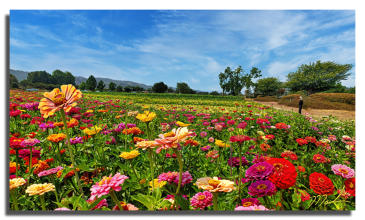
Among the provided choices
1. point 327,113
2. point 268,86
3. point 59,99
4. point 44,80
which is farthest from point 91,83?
point 327,113

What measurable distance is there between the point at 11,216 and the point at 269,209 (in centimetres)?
165

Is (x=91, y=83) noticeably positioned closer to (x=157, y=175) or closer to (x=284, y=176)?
(x=157, y=175)

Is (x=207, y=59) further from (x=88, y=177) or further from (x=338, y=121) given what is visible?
(x=338, y=121)

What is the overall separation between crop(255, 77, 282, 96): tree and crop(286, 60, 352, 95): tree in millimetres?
117

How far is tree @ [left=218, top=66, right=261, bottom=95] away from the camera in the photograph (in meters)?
1.70

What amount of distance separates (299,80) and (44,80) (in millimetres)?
2366

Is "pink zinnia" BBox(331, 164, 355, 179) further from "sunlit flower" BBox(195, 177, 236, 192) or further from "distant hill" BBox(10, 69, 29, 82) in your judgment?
"distant hill" BBox(10, 69, 29, 82)

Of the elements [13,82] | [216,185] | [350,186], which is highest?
[13,82]

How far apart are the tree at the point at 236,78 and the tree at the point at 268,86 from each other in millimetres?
124

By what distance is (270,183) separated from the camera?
2.49 ft

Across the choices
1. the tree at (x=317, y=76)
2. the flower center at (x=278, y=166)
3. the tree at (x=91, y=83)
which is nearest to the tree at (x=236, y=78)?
the tree at (x=317, y=76)

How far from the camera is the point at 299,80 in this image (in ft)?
5.67

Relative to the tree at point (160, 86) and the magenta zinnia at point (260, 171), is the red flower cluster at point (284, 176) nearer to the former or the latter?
the magenta zinnia at point (260, 171)

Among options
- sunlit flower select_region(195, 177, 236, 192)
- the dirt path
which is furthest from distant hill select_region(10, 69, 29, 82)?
the dirt path
